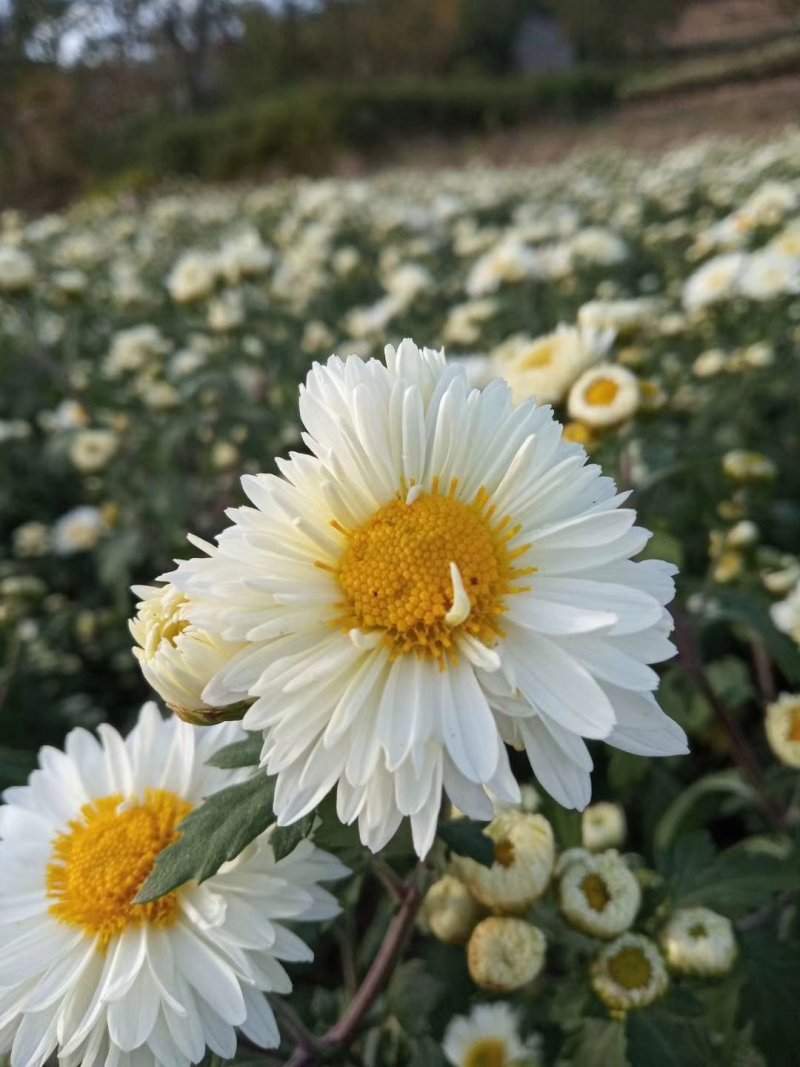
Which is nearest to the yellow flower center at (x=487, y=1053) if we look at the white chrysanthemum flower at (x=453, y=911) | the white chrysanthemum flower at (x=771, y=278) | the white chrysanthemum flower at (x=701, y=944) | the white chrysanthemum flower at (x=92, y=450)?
the white chrysanthemum flower at (x=453, y=911)

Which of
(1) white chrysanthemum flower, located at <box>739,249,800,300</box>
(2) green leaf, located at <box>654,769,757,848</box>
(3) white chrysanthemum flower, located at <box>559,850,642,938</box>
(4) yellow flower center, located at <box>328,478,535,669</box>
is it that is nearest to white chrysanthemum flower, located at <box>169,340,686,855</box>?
→ (4) yellow flower center, located at <box>328,478,535,669</box>

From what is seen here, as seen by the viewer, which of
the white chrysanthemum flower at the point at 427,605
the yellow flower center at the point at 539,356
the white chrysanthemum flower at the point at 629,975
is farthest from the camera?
the yellow flower center at the point at 539,356

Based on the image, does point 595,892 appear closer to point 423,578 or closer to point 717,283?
point 423,578

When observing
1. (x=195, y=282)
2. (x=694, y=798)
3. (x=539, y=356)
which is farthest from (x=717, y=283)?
(x=195, y=282)

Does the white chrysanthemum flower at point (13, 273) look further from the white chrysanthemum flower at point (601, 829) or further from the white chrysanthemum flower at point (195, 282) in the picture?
the white chrysanthemum flower at point (601, 829)

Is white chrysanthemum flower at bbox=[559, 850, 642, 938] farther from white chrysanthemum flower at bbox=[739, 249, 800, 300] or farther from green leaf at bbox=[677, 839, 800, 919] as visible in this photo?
white chrysanthemum flower at bbox=[739, 249, 800, 300]

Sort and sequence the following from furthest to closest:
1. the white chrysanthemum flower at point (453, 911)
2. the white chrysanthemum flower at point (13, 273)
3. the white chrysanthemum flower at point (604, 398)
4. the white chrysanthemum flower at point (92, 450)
Answer: the white chrysanthemum flower at point (92, 450), the white chrysanthemum flower at point (13, 273), the white chrysanthemum flower at point (604, 398), the white chrysanthemum flower at point (453, 911)
